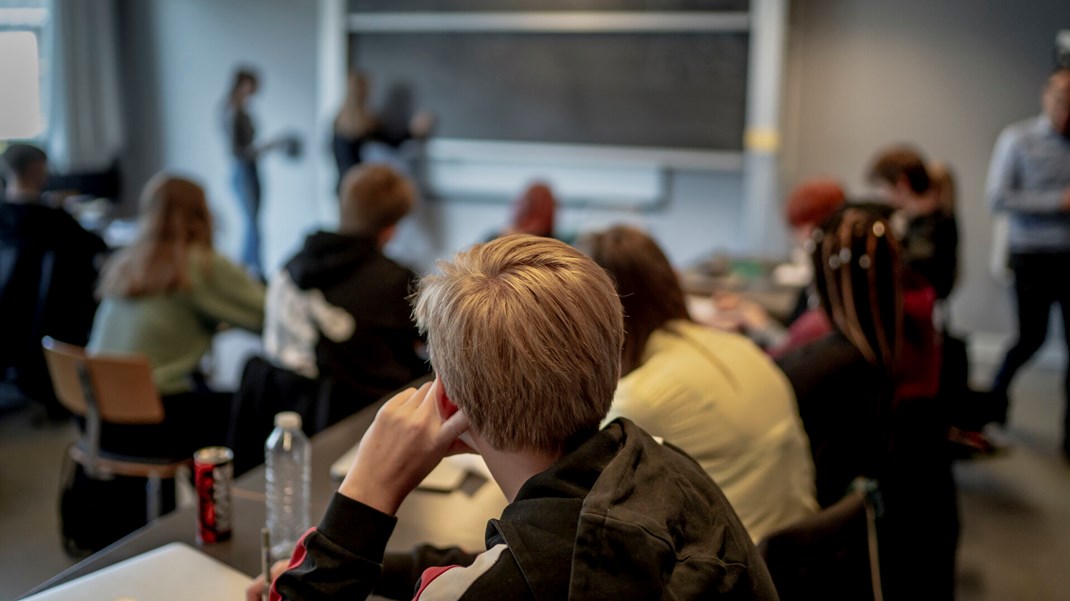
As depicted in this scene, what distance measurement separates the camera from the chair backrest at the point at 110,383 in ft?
8.07

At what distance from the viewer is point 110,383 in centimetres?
251

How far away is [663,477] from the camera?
0.97 metres

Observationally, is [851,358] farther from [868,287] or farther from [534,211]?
[534,211]

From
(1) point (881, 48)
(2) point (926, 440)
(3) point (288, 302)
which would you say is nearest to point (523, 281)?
(2) point (926, 440)

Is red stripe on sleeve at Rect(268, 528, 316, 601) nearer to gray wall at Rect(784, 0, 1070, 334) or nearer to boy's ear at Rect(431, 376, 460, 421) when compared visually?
boy's ear at Rect(431, 376, 460, 421)

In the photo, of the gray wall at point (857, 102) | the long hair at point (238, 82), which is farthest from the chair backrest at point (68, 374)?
the long hair at point (238, 82)

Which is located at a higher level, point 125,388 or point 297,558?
point 297,558

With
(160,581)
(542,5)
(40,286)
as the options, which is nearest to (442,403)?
(160,581)

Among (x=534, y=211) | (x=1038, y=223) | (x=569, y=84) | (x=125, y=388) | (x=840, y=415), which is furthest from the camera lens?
(x=569, y=84)

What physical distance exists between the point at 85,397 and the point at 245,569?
54.1 inches

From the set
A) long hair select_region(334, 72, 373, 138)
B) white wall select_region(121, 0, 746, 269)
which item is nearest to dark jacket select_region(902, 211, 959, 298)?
white wall select_region(121, 0, 746, 269)

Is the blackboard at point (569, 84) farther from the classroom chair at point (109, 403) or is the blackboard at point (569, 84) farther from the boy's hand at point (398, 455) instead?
the boy's hand at point (398, 455)

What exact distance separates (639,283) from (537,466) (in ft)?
2.87

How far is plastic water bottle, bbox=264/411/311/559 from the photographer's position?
1571 mm
